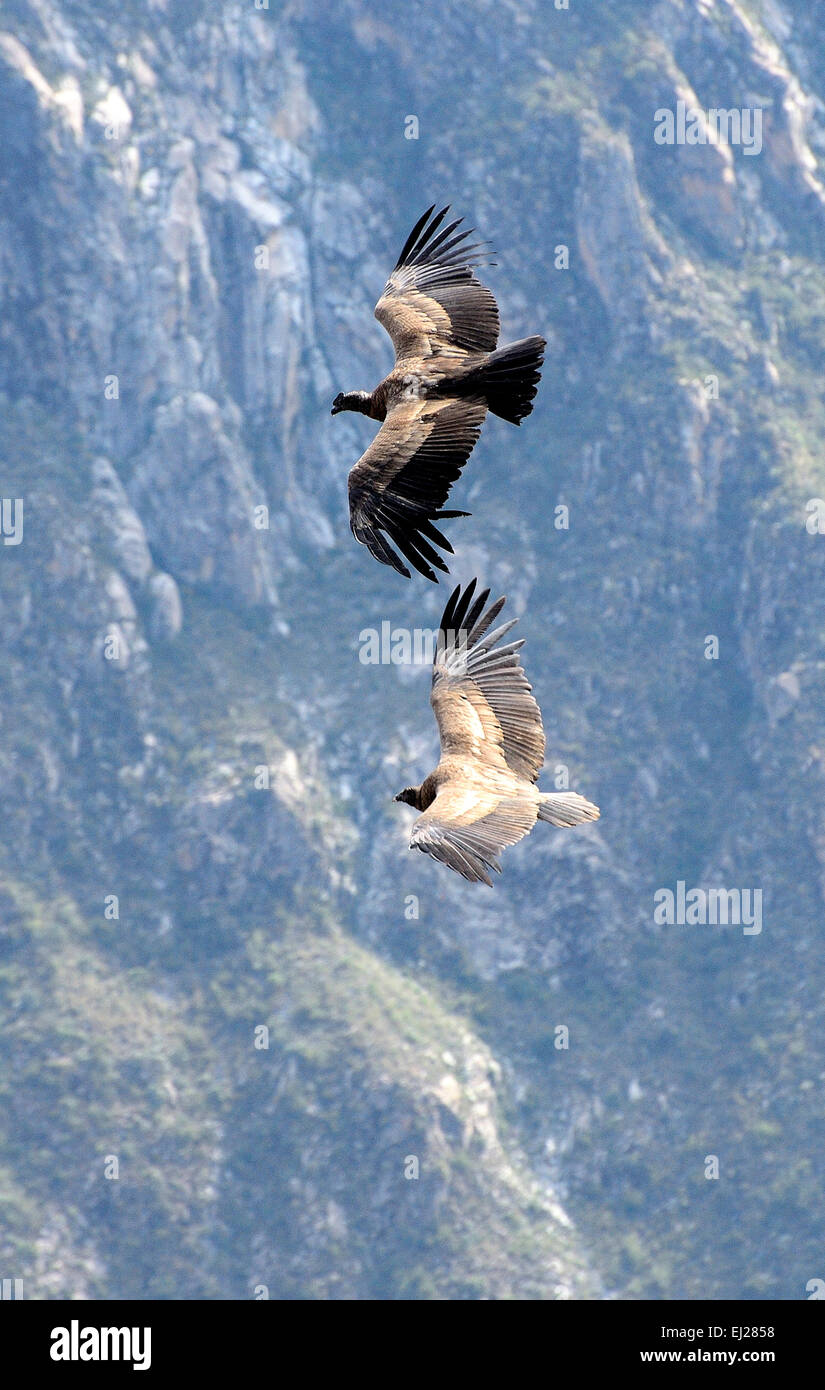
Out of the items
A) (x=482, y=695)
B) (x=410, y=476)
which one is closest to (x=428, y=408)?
(x=410, y=476)

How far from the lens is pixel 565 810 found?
60594 mm

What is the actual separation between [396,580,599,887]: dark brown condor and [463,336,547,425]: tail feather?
169 inches

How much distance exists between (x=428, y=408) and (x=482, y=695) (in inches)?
264

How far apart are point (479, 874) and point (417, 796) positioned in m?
7.41

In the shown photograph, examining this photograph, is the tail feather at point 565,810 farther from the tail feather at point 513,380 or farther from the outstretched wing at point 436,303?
the outstretched wing at point 436,303

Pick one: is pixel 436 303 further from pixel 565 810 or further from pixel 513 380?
pixel 565 810

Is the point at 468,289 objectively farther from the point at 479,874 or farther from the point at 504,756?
the point at 479,874

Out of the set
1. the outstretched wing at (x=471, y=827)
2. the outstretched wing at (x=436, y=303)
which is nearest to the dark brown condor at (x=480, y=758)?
the outstretched wing at (x=471, y=827)

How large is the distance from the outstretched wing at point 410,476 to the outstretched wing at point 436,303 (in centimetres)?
→ 326

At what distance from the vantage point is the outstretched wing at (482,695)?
62.9 meters

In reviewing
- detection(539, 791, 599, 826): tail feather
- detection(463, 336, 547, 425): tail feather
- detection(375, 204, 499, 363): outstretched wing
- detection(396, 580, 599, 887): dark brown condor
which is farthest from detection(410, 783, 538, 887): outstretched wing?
detection(375, 204, 499, 363): outstretched wing

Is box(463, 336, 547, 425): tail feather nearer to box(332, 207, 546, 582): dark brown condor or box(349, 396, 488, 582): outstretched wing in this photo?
box(332, 207, 546, 582): dark brown condor

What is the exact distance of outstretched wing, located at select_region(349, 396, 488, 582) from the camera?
59750mm
